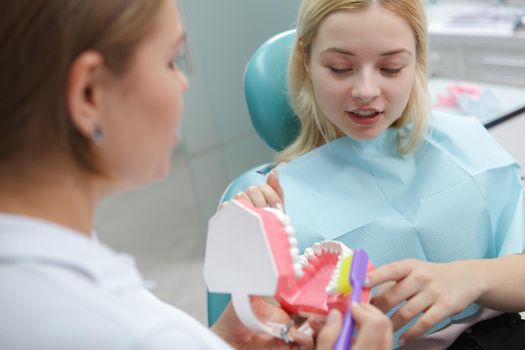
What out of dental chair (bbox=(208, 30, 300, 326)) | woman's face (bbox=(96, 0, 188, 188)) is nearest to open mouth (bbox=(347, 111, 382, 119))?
dental chair (bbox=(208, 30, 300, 326))

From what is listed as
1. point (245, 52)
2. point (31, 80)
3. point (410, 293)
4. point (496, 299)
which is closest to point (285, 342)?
point (410, 293)

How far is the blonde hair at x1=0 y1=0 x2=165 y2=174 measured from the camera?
0.51 m

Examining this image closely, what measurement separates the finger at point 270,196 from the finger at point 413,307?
0.24 meters

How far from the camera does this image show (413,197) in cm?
118

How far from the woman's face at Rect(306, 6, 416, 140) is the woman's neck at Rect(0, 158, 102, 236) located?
0.62 meters

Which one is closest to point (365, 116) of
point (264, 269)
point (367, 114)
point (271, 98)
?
point (367, 114)

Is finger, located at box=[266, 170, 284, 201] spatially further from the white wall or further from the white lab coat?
the white wall

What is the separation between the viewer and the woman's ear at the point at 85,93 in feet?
1.75

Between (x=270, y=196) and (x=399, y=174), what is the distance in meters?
0.40

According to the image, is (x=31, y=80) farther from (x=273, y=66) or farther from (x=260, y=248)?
(x=273, y=66)

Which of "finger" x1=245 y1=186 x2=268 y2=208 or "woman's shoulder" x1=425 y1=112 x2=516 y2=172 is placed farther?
"woman's shoulder" x1=425 y1=112 x2=516 y2=172

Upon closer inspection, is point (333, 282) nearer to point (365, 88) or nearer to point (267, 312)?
point (267, 312)

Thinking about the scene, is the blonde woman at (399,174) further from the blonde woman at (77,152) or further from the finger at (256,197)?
the blonde woman at (77,152)

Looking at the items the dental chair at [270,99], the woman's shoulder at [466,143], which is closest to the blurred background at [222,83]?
the dental chair at [270,99]
